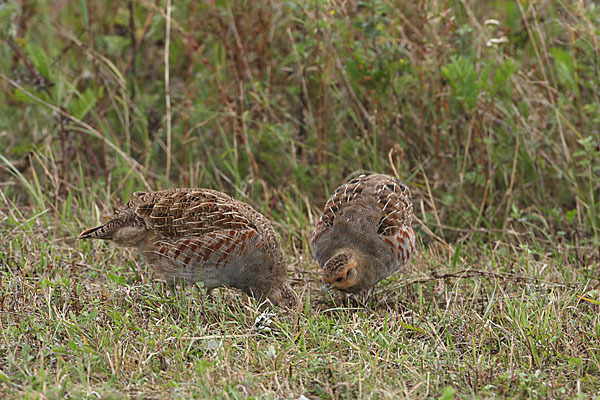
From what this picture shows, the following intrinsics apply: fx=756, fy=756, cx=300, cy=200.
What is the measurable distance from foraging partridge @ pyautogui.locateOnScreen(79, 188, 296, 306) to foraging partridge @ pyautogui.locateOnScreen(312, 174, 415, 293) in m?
0.41

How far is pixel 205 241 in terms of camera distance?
5105 millimetres

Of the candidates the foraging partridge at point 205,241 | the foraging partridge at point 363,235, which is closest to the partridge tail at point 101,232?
the foraging partridge at point 205,241

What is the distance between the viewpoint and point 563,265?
612 cm

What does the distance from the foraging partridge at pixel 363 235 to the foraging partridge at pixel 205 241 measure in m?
0.41

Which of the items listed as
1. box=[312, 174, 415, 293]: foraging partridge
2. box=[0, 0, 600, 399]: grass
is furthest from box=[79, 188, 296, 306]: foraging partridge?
box=[312, 174, 415, 293]: foraging partridge

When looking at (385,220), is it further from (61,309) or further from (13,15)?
(13,15)

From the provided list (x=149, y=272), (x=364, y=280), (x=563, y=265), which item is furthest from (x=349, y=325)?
(x=563, y=265)

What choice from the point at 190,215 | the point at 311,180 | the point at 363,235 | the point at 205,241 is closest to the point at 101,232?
the point at 190,215

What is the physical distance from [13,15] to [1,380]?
5571 mm

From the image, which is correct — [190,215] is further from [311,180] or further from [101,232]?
[311,180]

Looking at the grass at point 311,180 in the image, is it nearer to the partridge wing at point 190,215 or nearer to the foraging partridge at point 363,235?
the foraging partridge at point 363,235

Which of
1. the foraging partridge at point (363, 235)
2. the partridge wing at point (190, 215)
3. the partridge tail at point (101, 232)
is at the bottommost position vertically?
the foraging partridge at point (363, 235)

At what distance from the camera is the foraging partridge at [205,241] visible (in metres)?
5.12

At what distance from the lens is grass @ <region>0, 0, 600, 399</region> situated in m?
4.11
